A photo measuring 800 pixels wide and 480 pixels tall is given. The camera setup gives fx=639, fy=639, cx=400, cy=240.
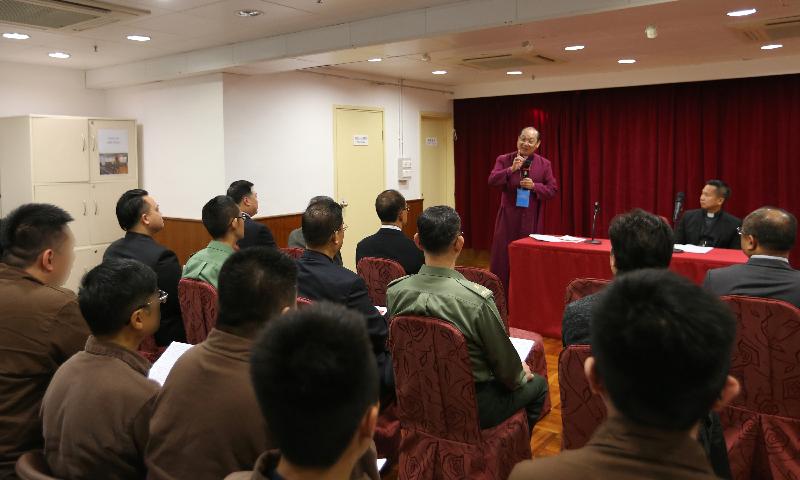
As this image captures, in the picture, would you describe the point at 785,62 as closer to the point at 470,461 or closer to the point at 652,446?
the point at 470,461

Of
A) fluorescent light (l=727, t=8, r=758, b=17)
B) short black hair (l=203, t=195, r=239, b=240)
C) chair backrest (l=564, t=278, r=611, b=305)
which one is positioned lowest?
chair backrest (l=564, t=278, r=611, b=305)

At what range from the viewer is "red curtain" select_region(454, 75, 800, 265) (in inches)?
298

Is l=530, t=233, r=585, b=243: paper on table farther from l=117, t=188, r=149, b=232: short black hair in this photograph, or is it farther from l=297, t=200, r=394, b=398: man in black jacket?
l=117, t=188, r=149, b=232: short black hair

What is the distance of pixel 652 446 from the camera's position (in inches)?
37.6

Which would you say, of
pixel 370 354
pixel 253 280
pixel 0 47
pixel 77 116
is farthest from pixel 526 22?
pixel 77 116

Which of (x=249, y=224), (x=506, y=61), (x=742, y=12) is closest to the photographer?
(x=249, y=224)

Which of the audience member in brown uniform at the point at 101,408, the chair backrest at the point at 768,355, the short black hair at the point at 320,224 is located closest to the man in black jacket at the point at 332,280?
the short black hair at the point at 320,224

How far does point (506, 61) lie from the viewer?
692 cm

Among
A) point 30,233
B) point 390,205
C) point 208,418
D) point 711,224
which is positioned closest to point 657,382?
point 208,418

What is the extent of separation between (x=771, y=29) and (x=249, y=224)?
4.56 m

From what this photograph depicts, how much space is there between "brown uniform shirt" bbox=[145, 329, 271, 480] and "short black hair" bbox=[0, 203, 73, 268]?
3.55 feet

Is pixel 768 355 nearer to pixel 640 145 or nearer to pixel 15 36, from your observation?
pixel 15 36

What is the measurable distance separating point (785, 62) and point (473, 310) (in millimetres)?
6647

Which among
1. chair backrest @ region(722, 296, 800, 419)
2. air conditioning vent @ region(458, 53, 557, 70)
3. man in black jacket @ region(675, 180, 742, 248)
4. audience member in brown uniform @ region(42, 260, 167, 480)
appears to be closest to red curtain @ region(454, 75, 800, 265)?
air conditioning vent @ region(458, 53, 557, 70)
